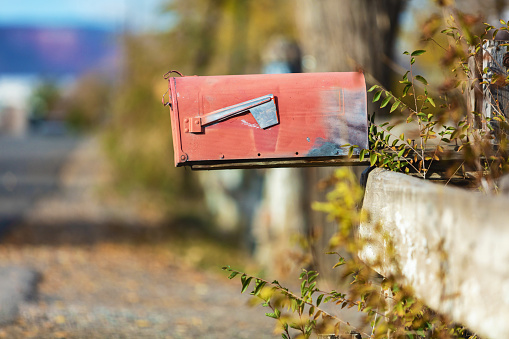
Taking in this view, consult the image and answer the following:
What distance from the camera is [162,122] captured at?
1398 cm

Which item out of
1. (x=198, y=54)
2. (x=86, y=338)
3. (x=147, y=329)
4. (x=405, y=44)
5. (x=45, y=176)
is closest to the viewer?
(x=86, y=338)

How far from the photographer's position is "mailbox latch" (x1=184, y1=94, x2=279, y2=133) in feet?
8.32

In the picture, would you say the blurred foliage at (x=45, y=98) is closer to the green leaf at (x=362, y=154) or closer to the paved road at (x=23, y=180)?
the paved road at (x=23, y=180)

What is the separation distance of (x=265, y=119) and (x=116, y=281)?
563cm

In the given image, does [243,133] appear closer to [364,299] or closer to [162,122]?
[364,299]

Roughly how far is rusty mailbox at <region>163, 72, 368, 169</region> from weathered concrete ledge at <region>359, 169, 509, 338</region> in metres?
0.37

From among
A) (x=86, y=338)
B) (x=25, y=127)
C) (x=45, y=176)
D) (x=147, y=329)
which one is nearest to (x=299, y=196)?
(x=147, y=329)

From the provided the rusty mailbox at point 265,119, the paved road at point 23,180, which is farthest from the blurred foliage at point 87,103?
the rusty mailbox at point 265,119

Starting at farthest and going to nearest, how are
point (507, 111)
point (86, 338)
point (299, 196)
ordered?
point (299, 196)
point (86, 338)
point (507, 111)

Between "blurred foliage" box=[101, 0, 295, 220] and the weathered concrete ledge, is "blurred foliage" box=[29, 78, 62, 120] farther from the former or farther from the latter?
the weathered concrete ledge

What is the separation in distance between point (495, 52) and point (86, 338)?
10.0ft

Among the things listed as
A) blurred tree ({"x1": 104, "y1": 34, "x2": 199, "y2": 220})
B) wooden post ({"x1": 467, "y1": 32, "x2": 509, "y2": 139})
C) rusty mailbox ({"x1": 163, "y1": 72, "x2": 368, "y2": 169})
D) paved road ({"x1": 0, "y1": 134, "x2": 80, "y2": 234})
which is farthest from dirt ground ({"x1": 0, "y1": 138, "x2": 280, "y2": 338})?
wooden post ({"x1": 467, "y1": 32, "x2": 509, "y2": 139})

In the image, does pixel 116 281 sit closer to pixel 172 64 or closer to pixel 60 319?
pixel 60 319

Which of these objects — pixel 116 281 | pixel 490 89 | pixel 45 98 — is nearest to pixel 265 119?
pixel 490 89
